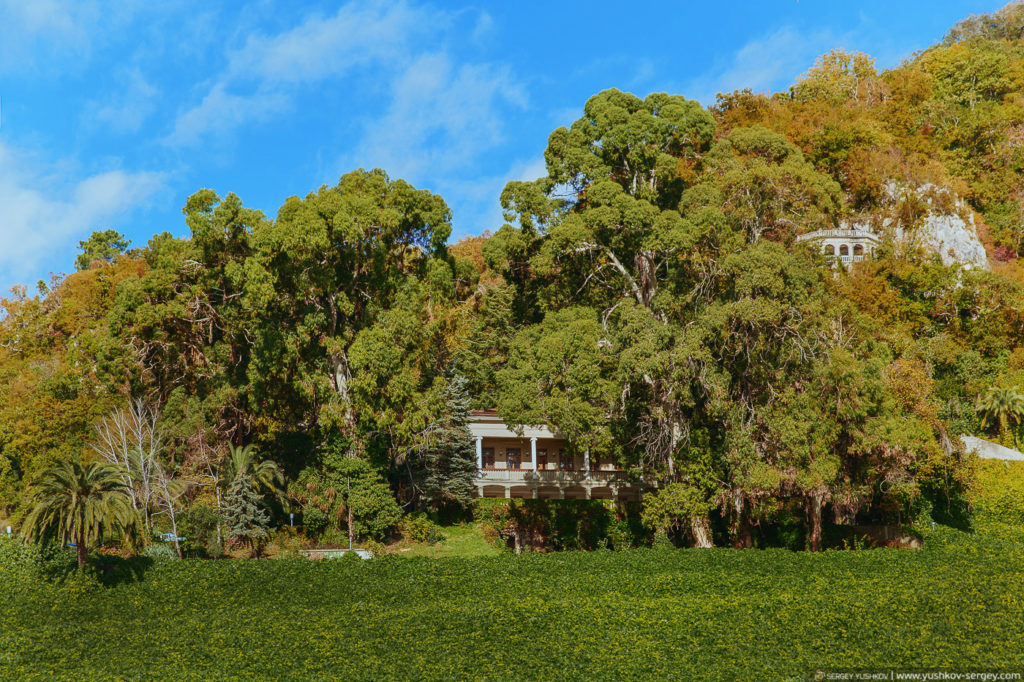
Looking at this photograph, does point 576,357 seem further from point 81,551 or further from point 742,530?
point 81,551

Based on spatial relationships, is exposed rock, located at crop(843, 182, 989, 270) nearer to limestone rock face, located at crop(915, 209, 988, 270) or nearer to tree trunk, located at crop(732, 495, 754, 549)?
limestone rock face, located at crop(915, 209, 988, 270)

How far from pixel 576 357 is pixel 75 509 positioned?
54.8 feet

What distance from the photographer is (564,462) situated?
47.2m

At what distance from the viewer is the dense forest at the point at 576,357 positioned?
30312 mm

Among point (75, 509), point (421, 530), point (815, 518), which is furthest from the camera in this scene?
point (421, 530)

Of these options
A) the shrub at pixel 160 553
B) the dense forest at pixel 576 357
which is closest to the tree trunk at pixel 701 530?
the dense forest at pixel 576 357

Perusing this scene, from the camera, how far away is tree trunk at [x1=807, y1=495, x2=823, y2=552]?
1224 inches

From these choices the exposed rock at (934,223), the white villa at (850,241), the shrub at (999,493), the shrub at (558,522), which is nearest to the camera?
the shrub at (999,493)

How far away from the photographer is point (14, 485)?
4078 cm

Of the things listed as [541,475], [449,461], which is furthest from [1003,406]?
[449,461]

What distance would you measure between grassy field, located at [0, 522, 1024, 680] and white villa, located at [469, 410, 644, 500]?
43.4 feet

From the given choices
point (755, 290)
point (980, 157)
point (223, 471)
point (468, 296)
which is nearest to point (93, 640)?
point (223, 471)

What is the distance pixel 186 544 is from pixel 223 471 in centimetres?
349

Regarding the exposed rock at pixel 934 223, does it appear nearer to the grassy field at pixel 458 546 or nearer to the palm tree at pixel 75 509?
the grassy field at pixel 458 546
